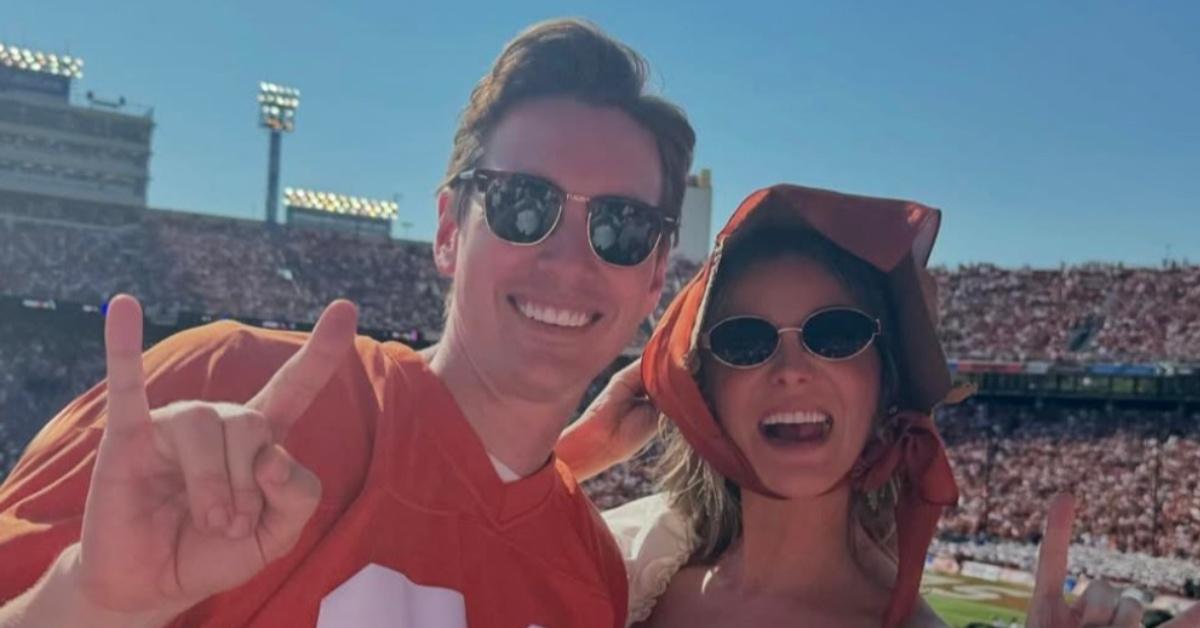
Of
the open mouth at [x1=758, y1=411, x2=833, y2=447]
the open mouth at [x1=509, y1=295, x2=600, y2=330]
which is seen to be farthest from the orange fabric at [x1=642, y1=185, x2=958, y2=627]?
the open mouth at [x1=509, y1=295, x2=600, y2=330]

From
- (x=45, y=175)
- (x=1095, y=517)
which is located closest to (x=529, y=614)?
(x=1095, y=517)

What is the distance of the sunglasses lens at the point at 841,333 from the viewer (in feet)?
9.67

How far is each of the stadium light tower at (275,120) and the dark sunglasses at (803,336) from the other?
5450cm

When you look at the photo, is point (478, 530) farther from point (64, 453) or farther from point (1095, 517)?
point (1095, 517)

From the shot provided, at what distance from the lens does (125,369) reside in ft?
5.64

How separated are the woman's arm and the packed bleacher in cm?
1710

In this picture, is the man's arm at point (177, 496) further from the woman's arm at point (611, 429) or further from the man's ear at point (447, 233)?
the woman's arm at point (611, 429)

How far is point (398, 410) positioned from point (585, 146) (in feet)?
2.58

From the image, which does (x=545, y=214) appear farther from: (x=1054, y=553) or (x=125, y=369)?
(x=1054, y=553)

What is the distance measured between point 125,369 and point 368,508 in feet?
2.36

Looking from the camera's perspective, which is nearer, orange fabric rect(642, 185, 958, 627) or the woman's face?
orange fabric rect(642, 185, 958, 627)

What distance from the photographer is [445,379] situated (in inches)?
106

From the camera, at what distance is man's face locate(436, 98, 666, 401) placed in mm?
2625

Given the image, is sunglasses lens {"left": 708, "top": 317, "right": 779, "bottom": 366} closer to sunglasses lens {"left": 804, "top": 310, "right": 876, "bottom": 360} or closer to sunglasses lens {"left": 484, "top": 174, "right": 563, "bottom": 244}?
sunglasses lens {"left": 804, "top": 310, "right": 876, "bottom": 360}
